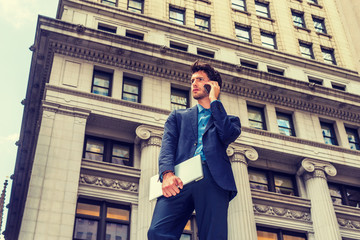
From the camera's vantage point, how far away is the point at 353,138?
28.3m

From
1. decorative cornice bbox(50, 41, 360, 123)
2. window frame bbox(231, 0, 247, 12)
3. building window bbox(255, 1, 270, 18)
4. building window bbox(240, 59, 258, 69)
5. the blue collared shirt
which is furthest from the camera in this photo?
building window bbox(255, 1, 270, 18)

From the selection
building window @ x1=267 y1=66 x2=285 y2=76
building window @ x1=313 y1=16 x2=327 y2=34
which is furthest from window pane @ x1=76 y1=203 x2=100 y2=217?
building window @ x1=313 y1=16 x2=327 y2=34

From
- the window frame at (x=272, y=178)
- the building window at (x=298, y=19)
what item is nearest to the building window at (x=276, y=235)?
the window frame at (x=272, y=178)

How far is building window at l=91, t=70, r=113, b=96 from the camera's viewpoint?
76.7ft

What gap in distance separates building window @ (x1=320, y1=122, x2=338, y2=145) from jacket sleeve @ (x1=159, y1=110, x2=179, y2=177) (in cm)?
2254

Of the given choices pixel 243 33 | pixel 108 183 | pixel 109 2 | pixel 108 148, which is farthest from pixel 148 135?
pixel 243 33

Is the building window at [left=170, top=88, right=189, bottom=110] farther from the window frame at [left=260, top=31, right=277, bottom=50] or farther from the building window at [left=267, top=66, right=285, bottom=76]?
the window frame at [left=260, top=31, right=277, bottom=50]

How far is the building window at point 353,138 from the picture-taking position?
1099 inches

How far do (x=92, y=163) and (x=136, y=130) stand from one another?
2.71 m

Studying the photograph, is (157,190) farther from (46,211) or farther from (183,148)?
(46,211)

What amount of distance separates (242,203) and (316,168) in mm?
5739

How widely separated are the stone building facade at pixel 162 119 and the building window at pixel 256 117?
8cm

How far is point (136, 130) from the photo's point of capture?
71.5ft

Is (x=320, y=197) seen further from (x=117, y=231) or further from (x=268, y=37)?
(x=268, y=37)
